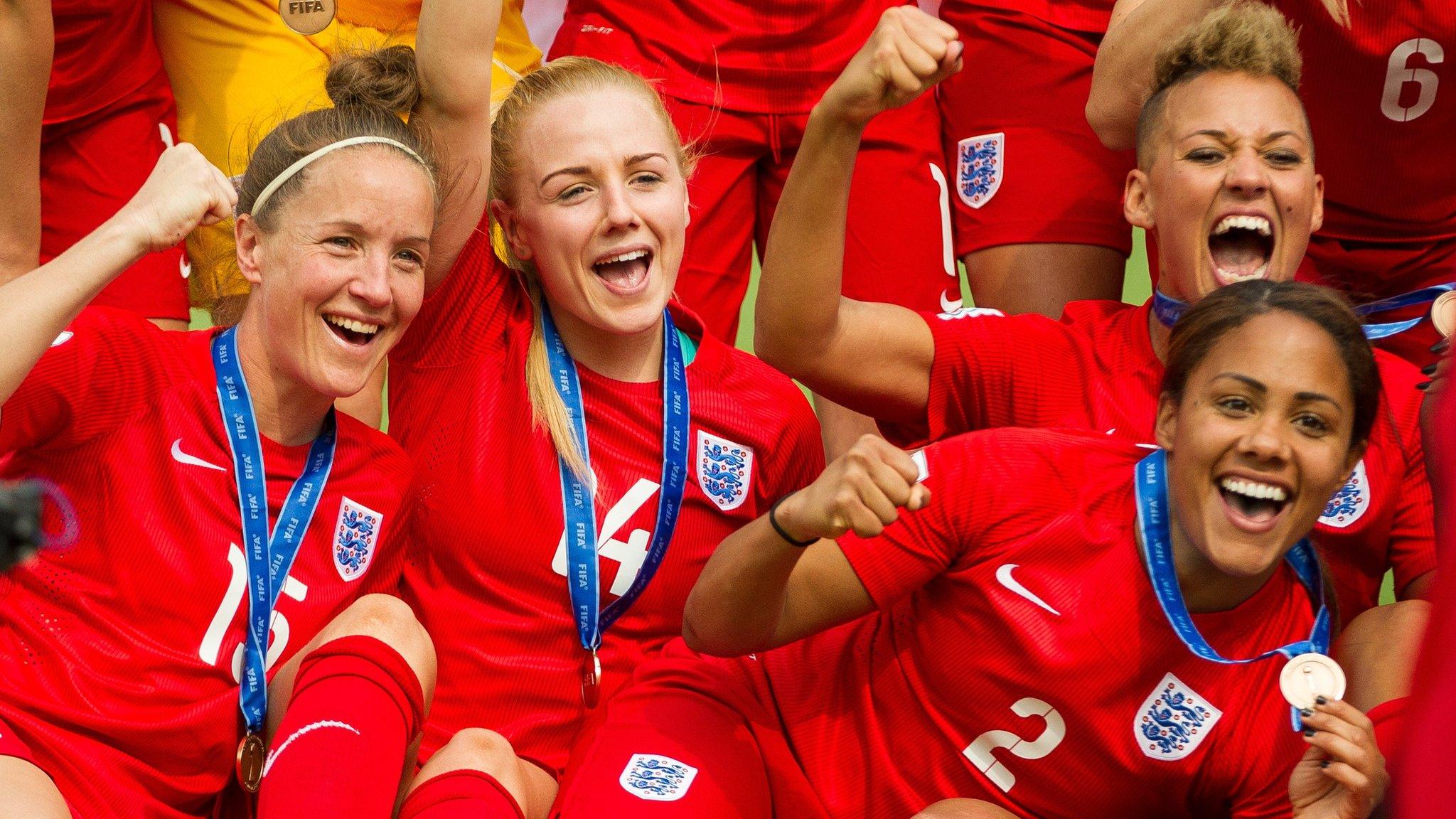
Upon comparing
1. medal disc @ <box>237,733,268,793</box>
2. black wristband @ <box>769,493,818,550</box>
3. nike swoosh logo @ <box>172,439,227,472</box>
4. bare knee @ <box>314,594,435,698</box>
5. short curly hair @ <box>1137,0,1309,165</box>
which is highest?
short curly hair @ <box>1137,0,1309,165</box>

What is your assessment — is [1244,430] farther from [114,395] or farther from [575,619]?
[114,395]

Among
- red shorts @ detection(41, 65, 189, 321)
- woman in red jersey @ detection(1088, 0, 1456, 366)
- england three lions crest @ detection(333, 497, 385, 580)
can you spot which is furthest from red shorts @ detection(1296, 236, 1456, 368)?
red shorts @ detection(41, 65, 189, 321)

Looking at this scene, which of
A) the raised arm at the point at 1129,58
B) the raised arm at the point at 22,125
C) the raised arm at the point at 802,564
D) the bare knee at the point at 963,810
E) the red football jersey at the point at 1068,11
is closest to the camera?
the raised arm at the point at 802,564

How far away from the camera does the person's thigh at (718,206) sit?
2910 millimetres

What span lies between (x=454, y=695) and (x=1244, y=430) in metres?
1.13

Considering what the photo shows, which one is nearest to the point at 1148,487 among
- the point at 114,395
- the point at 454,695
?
the point at 454,695

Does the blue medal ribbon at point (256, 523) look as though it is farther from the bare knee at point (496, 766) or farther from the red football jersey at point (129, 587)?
the bare knee at point (496, 766)

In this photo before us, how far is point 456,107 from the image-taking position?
2414 mm

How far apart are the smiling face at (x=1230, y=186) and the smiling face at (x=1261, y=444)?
41cm

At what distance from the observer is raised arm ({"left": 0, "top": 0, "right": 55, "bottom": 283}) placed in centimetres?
254

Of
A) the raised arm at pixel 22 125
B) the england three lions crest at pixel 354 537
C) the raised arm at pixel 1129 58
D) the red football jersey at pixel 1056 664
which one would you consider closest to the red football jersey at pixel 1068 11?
the raised arm at pixel 1129 58

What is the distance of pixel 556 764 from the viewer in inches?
91.7

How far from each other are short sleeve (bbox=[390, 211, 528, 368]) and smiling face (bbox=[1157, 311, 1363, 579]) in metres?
1.04

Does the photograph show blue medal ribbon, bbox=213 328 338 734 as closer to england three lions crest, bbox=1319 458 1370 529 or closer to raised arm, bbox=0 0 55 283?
raised arm, bbox=0 0 55 283
